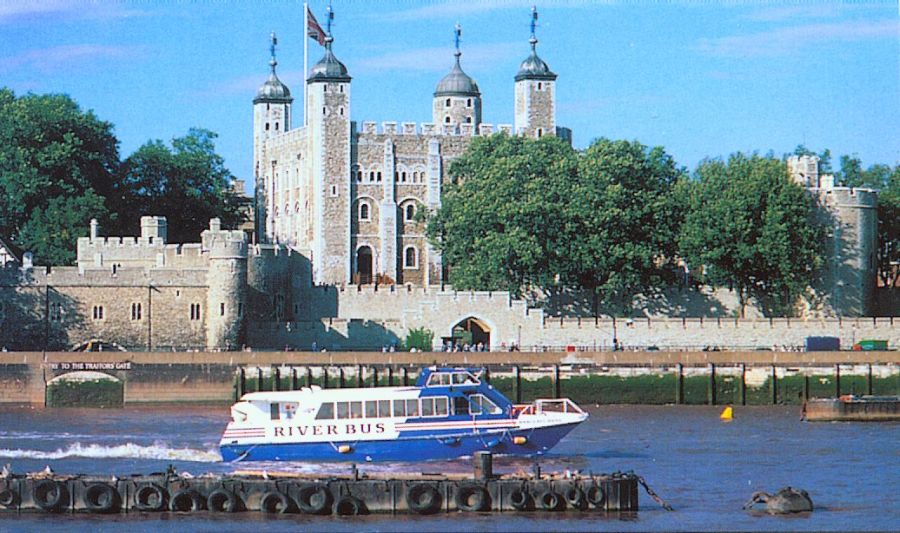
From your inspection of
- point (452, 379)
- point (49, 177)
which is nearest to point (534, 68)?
point (49, 177)

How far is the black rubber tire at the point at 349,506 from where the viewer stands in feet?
139

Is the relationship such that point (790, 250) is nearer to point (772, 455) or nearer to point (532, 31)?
point (532, 31)

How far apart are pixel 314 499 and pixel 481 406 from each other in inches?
361

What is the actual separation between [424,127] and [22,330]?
2680 cm

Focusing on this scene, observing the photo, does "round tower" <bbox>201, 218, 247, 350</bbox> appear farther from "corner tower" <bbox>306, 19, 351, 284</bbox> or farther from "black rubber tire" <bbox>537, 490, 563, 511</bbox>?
"black rubber tire" <bbox>537, 490, 563, 511</bbox>

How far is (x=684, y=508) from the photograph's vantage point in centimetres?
4428

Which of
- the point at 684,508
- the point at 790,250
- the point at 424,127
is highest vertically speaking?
the point at 424,127

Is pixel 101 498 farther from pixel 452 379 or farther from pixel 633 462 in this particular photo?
pixel 633 462

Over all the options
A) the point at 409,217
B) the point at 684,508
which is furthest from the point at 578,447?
the point at 409,217

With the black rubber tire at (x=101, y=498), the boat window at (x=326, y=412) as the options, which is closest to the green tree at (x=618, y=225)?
the boat window at (x=326, y=412)

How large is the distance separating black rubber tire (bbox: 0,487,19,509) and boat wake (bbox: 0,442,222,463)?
27.8ft

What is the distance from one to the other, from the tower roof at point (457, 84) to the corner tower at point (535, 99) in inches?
117

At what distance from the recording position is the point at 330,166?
94500mm

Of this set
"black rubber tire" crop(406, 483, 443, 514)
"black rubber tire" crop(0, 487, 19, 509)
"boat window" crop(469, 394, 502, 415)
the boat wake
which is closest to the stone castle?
the boat wake
